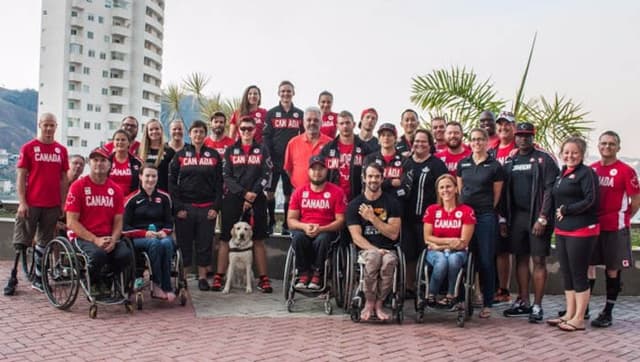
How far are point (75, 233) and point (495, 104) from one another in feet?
20.4

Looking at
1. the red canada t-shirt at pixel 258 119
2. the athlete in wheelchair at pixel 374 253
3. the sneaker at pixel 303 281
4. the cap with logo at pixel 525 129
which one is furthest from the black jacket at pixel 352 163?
the cap with logo at pixel 525 129

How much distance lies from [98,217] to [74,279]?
0.62 m

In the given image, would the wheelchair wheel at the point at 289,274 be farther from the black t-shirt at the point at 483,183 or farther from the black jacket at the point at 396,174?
the black t-shirt at the point at 483,183

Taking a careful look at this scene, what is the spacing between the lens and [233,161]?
659 centimetres

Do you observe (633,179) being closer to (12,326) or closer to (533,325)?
(533,325)

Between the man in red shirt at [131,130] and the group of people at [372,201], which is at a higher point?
the man in red shirt at [131,130]

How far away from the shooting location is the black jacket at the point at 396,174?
591cm

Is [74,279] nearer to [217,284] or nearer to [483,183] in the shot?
[217,284]

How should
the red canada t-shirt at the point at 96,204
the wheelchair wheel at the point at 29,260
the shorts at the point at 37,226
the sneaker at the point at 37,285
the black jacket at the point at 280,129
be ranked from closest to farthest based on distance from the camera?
the red canada t-shirt at the point at 96,204 → the sneaker at the point at 37,285 → the shorts at the point at 37,226 → the wheelchair wheel at the point at 29,260 → the black jacket at the point at 280,129

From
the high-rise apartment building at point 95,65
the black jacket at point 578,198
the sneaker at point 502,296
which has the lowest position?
the sneaker at point 502,296

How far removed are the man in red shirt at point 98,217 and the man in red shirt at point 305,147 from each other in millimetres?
1940

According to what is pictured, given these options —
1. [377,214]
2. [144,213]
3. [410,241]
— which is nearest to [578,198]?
[410,241]

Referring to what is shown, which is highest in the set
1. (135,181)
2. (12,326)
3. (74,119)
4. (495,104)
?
(74,119)

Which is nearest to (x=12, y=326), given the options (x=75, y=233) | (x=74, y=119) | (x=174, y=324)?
(x=75, y=233)
